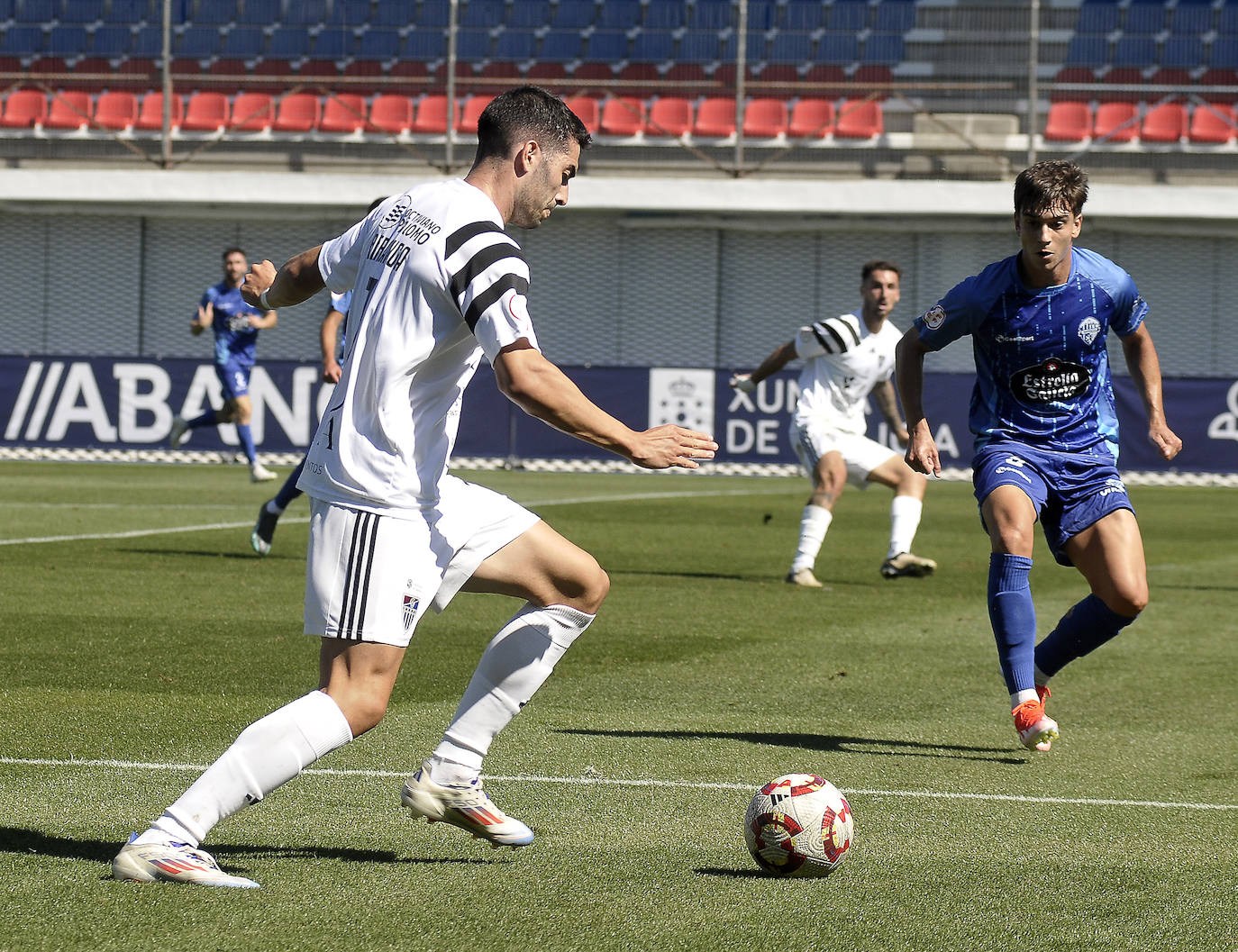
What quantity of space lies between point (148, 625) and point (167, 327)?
21372 mm

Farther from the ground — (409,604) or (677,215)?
(677,215)

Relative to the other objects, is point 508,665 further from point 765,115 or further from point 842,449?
point 765,115

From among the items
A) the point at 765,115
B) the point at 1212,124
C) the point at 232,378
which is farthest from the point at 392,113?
the point at 1212,124

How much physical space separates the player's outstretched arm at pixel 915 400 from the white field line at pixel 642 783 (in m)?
1.28

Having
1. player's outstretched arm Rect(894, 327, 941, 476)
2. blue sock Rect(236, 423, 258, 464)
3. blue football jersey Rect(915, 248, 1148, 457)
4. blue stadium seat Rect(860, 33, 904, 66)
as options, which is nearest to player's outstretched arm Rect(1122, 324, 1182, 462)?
blue football jersey Rect(915, 248, 1148, 457)

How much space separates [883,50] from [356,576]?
2788cm

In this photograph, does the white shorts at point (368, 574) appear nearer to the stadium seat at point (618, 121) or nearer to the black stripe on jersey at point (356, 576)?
the black stripe on jersey at point (356, 576)

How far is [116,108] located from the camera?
96.3ft

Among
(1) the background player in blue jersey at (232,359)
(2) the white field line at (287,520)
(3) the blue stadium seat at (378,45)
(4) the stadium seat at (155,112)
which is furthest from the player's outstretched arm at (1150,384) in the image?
(3) the blue stadium seat at (378,45)

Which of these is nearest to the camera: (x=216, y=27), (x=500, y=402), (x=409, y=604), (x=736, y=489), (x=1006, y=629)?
(x=409, y=604)

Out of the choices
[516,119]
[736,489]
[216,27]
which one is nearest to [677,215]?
[736,489]

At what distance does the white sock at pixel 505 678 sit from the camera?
4.46 m

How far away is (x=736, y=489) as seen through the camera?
2184cm

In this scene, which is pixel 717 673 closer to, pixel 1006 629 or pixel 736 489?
pixel 1006 629
